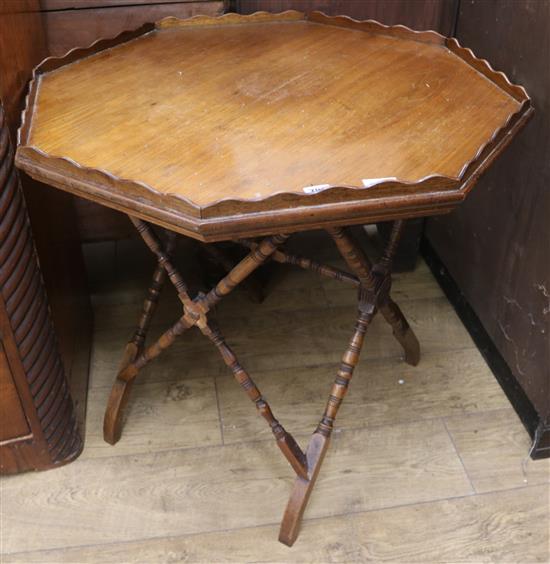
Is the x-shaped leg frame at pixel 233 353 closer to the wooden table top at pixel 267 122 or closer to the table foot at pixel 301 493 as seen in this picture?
the table foot at pixel 301 493

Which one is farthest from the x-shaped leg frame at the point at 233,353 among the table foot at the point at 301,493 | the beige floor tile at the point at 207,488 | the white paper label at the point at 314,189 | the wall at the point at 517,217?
the wall at the point at 517,217

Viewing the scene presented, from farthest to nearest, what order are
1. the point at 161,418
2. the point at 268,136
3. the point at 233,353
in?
the point at 161,418
the point at 233,353
the point at 268,136

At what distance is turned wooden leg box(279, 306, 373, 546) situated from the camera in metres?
1.58

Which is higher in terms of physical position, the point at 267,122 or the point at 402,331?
the point at 267,122

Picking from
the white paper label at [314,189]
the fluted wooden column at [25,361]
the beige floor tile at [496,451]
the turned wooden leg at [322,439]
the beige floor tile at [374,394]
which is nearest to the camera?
the white paper label at [314,189]

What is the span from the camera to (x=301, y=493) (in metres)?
1.61

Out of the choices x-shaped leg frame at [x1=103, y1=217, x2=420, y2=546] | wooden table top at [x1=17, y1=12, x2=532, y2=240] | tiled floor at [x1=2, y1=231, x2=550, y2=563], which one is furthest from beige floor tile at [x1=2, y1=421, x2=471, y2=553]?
wooden table top at [x1=17, y1=12, x2=532, y2=240]

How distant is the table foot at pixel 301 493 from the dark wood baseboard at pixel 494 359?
1.81 feet

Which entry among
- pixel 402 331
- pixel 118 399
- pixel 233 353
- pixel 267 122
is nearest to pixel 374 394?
pixel 402 331

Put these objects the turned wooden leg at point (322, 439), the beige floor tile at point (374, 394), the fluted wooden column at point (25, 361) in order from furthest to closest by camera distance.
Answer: the beige floor tile at point (374, 394) < the turned wooden leg at point (322, 439) < the fluted wooden column at point (25, 361)

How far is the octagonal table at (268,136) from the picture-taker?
1.16 m

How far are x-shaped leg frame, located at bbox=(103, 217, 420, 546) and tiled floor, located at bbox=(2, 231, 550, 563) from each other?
98 mm

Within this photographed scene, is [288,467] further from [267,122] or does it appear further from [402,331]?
[267,122]

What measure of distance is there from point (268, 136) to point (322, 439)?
68cm
